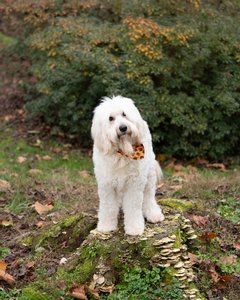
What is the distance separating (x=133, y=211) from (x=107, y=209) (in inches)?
9.9

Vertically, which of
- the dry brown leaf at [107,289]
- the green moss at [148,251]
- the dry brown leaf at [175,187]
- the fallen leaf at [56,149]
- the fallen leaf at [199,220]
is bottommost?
the fallen leaf at [56,149]

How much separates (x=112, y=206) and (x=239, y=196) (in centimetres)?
272

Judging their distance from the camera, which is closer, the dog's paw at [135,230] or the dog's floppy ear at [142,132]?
the dog's floppy ear at [142,132]

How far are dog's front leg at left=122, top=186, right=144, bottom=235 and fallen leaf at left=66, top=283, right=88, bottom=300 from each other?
666mm

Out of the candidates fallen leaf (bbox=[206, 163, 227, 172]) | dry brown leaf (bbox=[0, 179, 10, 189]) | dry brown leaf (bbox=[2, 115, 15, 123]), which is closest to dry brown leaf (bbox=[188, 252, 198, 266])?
dry brown leaf (bbox=[0, 179, 10, 189])

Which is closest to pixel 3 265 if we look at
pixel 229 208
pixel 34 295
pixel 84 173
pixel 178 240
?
pixel 34 295

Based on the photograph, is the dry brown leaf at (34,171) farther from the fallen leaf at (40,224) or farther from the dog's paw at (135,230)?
the dog's paw at (135,230)

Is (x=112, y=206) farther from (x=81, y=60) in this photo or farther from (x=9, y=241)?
(x=81, y=60)

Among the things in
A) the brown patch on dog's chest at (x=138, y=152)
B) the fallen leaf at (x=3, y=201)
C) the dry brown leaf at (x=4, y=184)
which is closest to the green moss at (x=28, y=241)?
the fallen leaf at (x=3, y=201)

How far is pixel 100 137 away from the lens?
405 cm

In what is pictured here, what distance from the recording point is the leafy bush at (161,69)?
9.09m

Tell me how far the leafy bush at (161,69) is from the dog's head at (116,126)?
4885mm

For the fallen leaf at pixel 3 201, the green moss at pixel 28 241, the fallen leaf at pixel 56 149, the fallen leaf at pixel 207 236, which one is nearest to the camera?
the fallen leaf at pixel 207 236

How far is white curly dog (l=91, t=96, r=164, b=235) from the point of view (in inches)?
157
